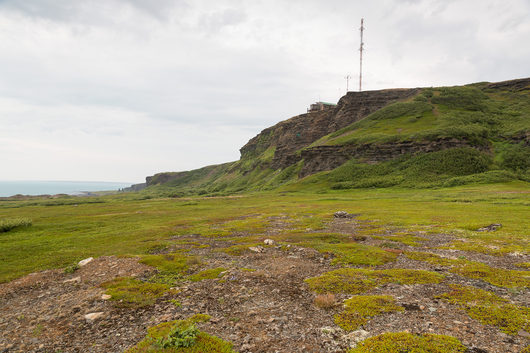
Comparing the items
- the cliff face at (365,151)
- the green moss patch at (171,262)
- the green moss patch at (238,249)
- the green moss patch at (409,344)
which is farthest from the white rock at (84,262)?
the cliff face at (365,151)

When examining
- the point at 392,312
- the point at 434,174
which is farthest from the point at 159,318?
the point at 434,174

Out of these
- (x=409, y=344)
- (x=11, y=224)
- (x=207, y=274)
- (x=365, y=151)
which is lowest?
(x=207, y=274)

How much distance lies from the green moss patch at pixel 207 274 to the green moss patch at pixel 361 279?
19.1 ft

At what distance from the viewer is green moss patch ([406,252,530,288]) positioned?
13.3 m

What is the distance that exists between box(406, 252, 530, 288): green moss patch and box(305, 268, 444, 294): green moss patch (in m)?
2.08

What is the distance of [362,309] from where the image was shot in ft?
36.0

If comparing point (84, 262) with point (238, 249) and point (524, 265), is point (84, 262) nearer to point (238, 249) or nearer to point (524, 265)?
point (238, 249)

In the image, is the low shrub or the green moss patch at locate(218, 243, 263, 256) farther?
the green moss patch at locate(218, 243, 263, 256)

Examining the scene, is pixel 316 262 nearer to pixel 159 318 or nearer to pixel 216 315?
pixel 216 315

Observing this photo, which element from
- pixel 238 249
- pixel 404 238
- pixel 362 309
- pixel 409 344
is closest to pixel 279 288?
pixel 362 309

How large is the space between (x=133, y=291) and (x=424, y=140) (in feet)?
406

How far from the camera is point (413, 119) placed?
133 meters

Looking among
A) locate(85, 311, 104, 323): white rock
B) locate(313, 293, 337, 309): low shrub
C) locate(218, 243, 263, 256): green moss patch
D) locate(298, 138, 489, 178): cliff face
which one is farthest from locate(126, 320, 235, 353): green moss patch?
locate(298, 138, 489, 178): cliff face

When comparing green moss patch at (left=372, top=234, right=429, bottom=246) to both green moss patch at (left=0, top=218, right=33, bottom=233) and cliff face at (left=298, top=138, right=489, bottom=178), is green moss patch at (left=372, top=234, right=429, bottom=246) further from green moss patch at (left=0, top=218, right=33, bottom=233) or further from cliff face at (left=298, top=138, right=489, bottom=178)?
cliff face at (left=298, top=138, right=489, bottom=178)
